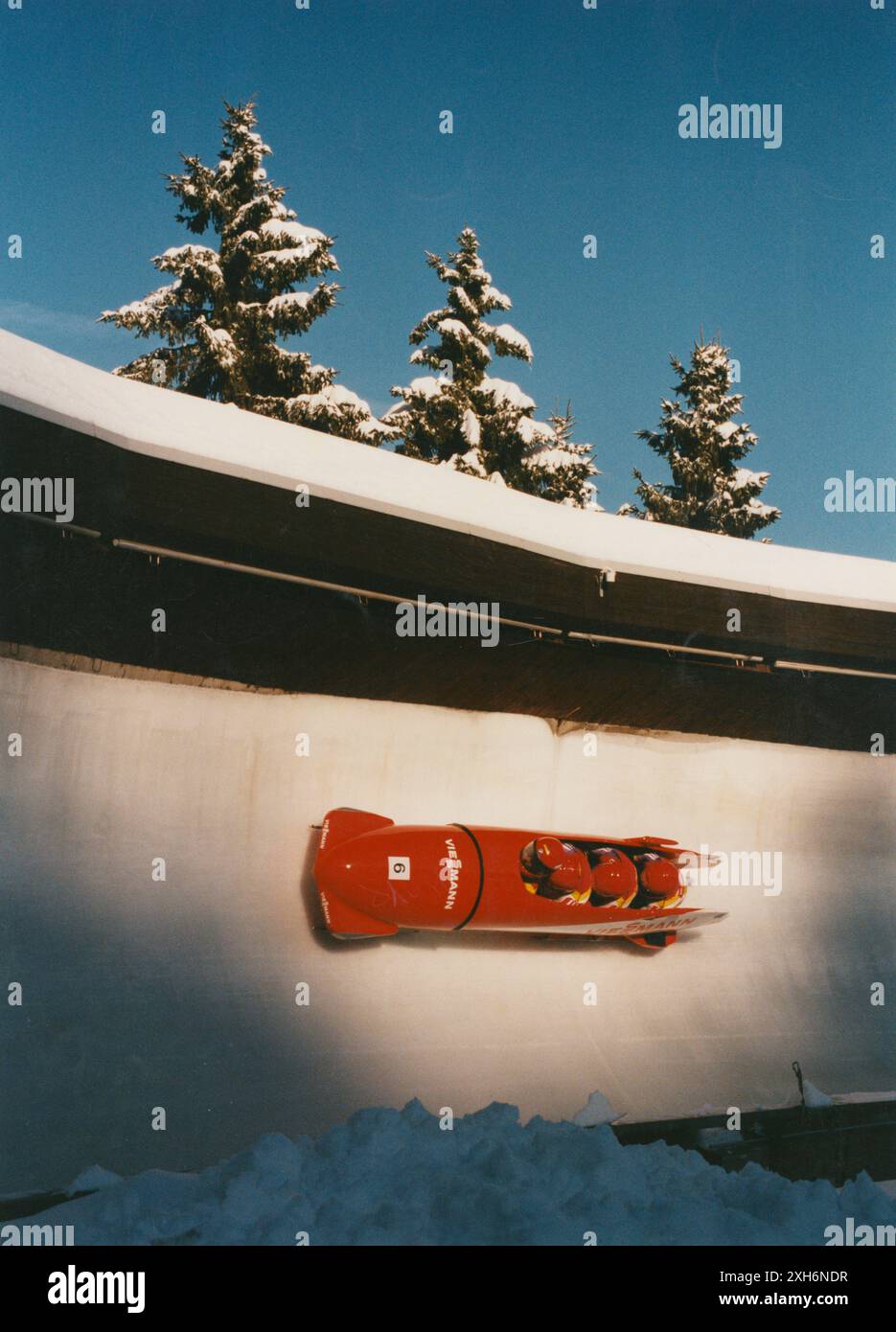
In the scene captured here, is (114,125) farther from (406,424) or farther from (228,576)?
(406,424)

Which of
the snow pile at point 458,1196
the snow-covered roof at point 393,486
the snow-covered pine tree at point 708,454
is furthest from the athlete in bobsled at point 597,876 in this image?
the snow-covered pine tree at point 708,454

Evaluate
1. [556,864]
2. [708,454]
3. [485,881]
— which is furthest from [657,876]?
[708,454]

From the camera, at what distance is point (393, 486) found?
452 centimetres

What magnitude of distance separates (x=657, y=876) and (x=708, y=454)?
42.6ft

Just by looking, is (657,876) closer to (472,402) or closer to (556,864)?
(556,864)

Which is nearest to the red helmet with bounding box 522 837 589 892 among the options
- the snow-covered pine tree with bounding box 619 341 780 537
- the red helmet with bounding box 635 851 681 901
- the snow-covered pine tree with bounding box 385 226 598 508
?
the red helmet with bounding box 635 851 681 901

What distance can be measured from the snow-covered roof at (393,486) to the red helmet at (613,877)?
141 cm

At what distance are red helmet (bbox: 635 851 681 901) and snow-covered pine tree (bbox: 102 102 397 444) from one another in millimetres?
9541

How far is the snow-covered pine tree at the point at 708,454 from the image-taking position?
16.9 m

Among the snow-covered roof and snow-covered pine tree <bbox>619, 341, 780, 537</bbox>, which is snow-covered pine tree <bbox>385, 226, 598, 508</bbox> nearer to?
snow-covered pine tree <bbox>619, 341, 780, 537</bbox>

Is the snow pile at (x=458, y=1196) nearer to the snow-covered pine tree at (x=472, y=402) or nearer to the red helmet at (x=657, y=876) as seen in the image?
the red helmet at (x=657, y=876)

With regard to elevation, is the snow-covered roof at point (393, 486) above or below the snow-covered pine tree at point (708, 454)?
below

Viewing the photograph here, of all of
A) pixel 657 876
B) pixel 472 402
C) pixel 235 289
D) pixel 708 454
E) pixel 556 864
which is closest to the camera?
pixel 556 864

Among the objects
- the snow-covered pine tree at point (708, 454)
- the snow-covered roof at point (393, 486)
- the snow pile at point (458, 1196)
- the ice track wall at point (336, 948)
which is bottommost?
the snow pile at point (458, 1196)
